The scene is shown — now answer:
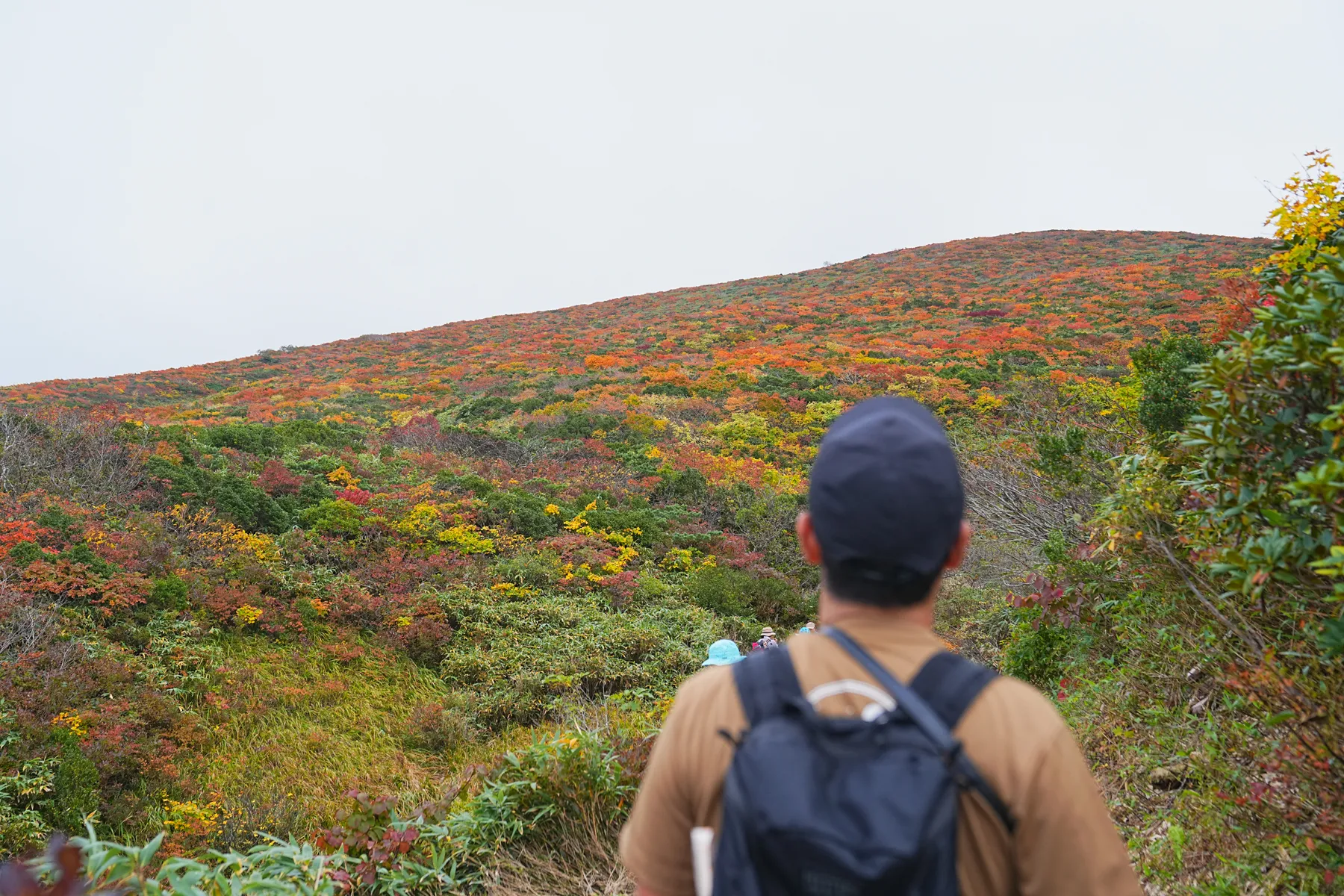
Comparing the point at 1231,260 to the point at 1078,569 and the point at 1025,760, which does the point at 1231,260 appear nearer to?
the point at 1078,569

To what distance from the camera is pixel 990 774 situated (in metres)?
1.10

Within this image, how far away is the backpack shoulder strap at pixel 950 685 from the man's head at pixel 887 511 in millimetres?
116

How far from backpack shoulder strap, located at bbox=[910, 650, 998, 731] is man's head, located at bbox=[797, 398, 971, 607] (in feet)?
0.38

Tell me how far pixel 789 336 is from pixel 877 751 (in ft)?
85.5

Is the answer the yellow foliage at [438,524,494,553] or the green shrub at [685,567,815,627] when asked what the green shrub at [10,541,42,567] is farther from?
the green shrub at [685,567,815,627]

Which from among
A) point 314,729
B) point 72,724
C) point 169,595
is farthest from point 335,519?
point 72,724

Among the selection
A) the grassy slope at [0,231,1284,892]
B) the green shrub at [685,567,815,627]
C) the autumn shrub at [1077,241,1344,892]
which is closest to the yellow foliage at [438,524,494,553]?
the grassy slope at [0,231,1284,892]

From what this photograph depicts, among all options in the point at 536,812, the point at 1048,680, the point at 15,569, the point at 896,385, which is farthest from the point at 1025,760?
the point at 896,385

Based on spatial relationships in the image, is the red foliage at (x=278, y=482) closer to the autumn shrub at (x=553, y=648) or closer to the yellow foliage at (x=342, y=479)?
the yellow foliage at (x=342, y=479)

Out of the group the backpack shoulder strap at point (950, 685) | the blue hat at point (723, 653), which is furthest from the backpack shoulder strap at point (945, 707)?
the blue hat at point (723, 653)

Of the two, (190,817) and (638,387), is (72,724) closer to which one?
(190,817)

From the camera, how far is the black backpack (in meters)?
0.99

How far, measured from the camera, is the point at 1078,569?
6176 mm

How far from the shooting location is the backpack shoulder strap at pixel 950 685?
1.14 m
